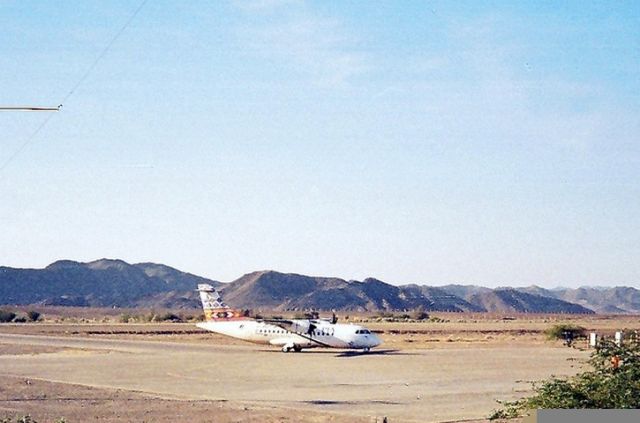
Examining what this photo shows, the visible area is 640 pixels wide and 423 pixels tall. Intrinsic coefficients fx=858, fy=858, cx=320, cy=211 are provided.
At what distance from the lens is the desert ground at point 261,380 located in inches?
1212

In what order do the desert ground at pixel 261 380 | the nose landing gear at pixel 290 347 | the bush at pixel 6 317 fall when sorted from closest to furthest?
1. the desert ground at pixel 261 380
2. the nose landing gear at pixel 290 347
3. the bush at pixel 6 317

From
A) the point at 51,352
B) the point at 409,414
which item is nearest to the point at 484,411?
the point at 409,414

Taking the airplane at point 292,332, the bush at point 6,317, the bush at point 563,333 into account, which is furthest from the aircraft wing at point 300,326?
the bush at point 6,317

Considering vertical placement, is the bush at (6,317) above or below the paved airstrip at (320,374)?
below

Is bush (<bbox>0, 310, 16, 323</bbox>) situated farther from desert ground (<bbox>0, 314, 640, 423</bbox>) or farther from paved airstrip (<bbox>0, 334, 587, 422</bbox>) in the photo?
paved airstrip (<bbox>0, 334, 587, 422</bbox>)

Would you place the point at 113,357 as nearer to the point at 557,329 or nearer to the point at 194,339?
the point at 194,339

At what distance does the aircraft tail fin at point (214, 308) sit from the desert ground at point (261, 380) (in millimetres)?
2603

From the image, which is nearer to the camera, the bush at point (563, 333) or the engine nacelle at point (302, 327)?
the engine nacelle at point (302, 327)

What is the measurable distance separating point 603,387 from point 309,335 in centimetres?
4637

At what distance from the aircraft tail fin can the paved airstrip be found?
2596 millimetres

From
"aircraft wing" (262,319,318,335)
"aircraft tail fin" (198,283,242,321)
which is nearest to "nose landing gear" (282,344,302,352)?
"aircraft wing" (262,319,318,335)

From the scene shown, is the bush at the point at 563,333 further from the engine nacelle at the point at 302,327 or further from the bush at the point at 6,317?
the bush at the point at 6,317

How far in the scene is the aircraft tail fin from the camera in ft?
220

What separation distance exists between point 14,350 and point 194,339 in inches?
796
